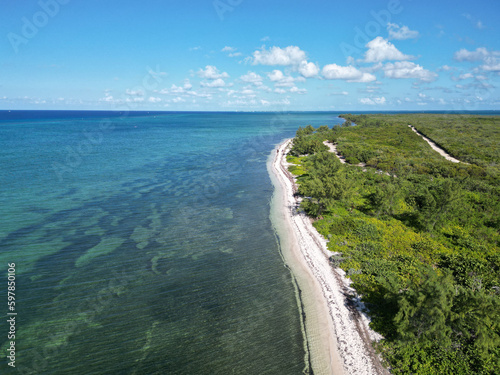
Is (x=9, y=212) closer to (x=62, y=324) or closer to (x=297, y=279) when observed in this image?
(x=62, y=324)

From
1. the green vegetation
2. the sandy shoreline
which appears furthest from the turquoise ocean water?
the green vegetation

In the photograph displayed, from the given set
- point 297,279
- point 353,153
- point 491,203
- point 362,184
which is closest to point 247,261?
point 297,279

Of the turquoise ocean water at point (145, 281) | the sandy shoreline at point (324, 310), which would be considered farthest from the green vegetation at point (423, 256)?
the turquoise ocean water at point (145, 281)

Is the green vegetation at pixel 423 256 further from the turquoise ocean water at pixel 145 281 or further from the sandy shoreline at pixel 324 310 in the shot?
the turquoise ocean water at pixel 145 281

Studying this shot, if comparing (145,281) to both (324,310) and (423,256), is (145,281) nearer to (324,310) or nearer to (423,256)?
(324,310)

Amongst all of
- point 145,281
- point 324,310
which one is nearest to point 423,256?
point 324,310

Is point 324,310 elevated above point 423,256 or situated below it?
below
